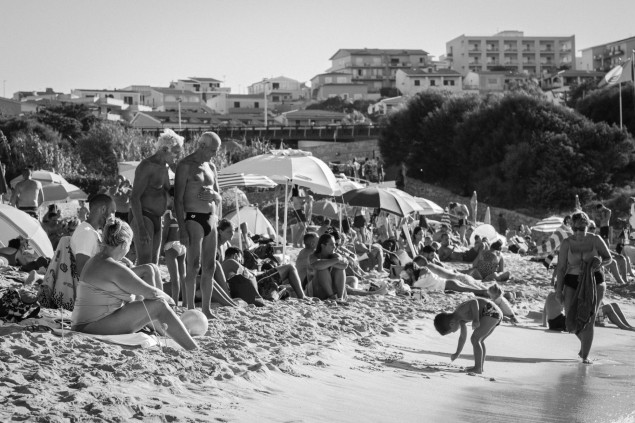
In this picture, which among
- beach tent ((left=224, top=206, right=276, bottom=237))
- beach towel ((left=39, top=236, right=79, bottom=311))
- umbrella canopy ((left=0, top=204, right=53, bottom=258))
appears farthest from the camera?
beach tent ((left=224, top=206, right=276, bottom=237))

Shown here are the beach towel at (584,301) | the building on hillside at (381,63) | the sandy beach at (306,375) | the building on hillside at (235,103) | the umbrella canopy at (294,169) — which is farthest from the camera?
the building on hillside at (381,63)

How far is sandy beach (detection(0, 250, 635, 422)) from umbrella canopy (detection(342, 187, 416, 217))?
676cm

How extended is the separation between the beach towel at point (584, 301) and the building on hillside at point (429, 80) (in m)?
95.6

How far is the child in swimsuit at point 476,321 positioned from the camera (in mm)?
8164

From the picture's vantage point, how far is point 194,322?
7324 mm

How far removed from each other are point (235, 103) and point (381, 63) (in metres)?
22.8

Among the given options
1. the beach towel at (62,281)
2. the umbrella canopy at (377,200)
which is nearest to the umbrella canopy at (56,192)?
the umbrella canopy at (377,200)

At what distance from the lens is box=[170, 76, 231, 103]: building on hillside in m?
121

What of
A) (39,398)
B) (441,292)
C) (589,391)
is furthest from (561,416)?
(441,292)

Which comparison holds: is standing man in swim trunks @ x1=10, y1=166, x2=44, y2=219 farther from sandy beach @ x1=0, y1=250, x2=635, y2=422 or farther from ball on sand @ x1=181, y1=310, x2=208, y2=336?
ball on sand @ x1=181, y1=310, x2=208, y2=336

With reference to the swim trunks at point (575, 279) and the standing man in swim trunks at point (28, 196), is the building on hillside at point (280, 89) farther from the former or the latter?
the swim trunks at point (575, 279)

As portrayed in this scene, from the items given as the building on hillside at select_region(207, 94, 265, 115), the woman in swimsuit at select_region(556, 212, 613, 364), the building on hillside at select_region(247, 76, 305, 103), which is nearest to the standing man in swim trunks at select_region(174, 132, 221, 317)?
the woman in swimsuit at select_region(556, 212, 613, 364)

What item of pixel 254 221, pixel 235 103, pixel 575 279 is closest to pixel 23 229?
pixel 575 279

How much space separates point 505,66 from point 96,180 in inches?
3537
